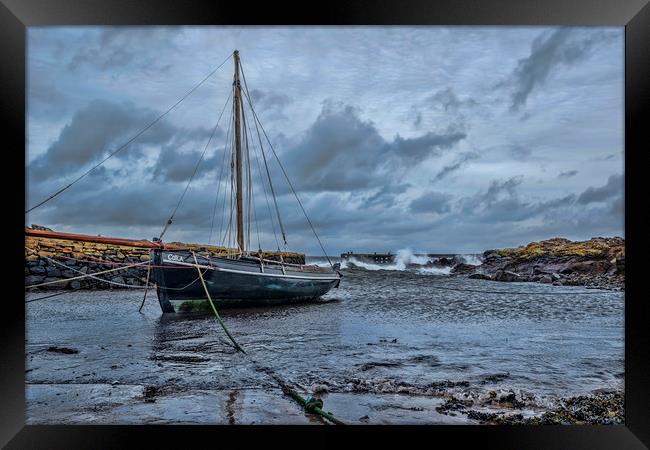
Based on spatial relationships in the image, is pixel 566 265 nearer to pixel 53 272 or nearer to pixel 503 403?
pixel 503 403

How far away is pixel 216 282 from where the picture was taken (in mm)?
11297

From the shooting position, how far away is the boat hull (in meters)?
10.9

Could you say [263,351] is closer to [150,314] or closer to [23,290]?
[23,290]

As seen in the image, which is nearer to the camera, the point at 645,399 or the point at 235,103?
the point at 645,399

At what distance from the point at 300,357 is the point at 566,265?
1870cm

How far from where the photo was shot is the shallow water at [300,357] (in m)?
4.39

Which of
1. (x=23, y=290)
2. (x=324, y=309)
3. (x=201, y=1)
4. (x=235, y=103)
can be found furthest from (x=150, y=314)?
(x=201, y=1)

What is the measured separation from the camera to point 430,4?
156 inches

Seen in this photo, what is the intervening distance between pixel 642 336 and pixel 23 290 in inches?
218

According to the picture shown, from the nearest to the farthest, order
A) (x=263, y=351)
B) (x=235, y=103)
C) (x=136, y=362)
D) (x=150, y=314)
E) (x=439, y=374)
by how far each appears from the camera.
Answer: (x=439, y=374)
(x=136, y=362)
(x=263, y=351)
(x=150, y=314)
(x=235, y=103)

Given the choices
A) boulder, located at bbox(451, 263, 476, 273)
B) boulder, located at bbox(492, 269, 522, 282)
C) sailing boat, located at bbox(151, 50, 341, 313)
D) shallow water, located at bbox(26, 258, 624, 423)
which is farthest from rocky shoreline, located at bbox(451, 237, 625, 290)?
sailing boat, located at bbox(151, 50, 341, 313)

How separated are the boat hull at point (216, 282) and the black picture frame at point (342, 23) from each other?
690cm

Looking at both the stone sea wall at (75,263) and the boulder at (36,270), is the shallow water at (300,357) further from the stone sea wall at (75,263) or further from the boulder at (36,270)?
the boulder at (36,270)

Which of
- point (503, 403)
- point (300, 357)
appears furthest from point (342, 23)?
point (300, 357)
